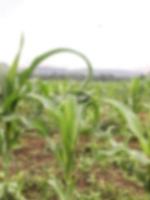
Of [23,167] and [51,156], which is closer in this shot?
[23,167]

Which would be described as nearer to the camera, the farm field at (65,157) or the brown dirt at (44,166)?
the farm field at (65,157)

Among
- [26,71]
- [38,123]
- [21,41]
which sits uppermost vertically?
[21,41]

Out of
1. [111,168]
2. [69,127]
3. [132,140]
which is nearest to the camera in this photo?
[69,127]

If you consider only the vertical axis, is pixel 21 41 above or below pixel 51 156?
above

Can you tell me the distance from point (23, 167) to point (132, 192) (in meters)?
0.51

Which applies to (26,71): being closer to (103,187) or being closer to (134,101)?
(103,187)

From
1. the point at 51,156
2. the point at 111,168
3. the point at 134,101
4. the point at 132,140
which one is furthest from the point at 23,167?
the point at 134,101

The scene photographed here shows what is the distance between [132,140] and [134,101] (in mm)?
945

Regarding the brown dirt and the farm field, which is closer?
the farm field

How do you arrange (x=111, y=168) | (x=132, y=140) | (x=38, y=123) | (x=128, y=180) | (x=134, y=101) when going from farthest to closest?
(x=134, y=101), (x=132, y=140), (x=111, y=168), (x=128, y=180), (x=38, y=123)

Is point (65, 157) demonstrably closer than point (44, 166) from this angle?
Yes

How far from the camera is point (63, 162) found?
148 cm

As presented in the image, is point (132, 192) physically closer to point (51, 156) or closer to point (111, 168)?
point (111, 168)

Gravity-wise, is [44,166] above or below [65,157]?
below
